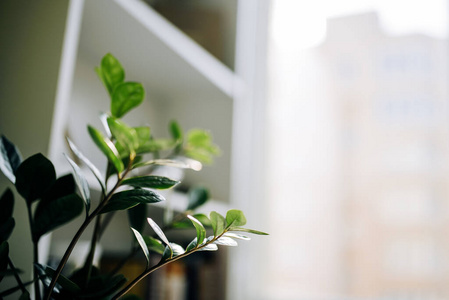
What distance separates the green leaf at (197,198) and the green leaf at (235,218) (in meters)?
0.33

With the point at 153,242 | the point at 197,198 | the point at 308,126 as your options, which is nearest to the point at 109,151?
the point at 153,242

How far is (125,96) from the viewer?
24.1 inches

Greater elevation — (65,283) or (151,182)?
(151,182)

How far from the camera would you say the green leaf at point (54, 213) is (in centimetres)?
55

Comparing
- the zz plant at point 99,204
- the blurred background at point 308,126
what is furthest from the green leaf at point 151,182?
the blurred background at point 308,126

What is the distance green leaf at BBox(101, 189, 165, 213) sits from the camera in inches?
19.2

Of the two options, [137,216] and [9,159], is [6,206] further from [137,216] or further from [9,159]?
[137,216]

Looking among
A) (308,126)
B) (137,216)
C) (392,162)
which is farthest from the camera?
(308,126)

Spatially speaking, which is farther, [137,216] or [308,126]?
[308,126]

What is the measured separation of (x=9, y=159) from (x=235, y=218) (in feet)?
1.04

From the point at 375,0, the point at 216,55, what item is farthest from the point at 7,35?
the point at 375,0

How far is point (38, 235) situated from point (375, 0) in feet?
4.92

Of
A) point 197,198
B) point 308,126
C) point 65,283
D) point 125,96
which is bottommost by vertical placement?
point 65,283

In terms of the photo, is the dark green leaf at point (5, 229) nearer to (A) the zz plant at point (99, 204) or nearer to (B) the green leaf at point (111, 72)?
(A) the zz plant at point (99, 204)
